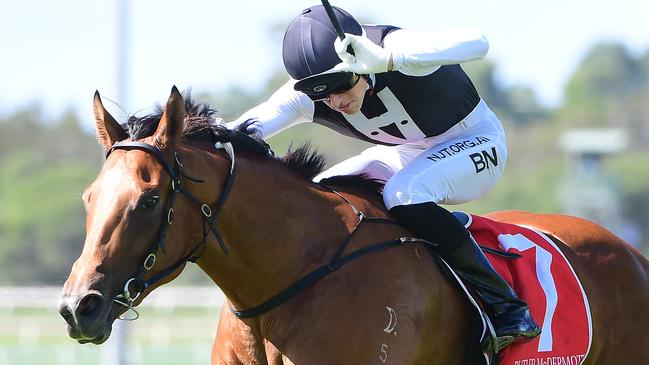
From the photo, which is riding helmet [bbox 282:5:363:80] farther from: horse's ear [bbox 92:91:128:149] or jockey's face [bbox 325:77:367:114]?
horse's ear [bbox 92:91:128:149]

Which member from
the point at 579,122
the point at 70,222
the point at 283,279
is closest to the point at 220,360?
the point at 283,279

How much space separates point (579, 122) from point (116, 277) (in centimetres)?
7423

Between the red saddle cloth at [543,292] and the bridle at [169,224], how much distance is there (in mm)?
1723

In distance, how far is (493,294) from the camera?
631 centimetres

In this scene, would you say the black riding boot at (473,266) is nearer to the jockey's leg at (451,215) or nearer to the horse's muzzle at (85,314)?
the jockey's leg at (451,215)

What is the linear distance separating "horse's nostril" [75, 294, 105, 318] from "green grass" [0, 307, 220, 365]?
17033mm

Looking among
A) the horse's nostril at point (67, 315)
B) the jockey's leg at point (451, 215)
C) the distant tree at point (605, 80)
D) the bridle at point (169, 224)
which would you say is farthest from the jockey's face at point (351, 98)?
the distant tree at point (605, 80)

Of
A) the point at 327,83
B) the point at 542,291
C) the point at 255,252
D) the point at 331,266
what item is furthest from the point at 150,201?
the point at 542,291

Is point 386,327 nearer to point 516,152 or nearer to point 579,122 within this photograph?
point 516,152

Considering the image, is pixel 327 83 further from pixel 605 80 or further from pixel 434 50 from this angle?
pixel 605 80

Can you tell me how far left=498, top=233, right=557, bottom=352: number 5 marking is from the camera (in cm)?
668

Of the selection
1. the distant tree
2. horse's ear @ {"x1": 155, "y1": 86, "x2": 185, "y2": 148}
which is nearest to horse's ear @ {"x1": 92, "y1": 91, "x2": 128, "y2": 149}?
horse's ear @ {"x1": 155, "y1": 86, "x2": 185, "y2": 148}

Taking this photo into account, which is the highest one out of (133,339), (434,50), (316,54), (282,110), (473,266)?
(434,50)

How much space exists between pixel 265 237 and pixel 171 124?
753 mm
